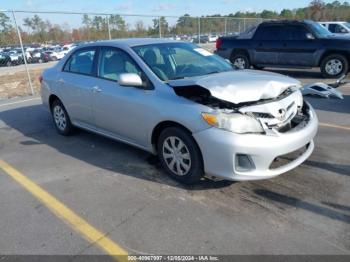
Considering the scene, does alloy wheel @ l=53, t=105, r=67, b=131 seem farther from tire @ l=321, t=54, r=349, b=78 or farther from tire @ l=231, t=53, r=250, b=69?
tire @ l=321, t=54, r=349, b=78

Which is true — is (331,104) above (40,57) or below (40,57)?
above

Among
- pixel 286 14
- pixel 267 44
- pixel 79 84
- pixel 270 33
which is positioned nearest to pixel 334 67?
pixel 267 44

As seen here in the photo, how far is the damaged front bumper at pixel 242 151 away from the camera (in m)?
3.49

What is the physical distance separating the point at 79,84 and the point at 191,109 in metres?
2.36

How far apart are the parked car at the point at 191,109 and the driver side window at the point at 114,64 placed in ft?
0.04

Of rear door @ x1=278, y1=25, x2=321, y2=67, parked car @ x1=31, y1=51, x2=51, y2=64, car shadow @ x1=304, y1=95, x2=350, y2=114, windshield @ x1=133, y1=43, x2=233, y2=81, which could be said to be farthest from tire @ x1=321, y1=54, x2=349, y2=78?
parked car @ x1=31, y1=51, x2=51, y2=64

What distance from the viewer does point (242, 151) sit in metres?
3.48

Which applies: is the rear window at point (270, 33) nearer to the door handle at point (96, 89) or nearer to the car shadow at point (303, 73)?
the car shadow at point (303, 73)

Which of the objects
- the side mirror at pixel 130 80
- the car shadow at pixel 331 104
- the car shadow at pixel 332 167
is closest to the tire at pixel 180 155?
the side mirror at pixel 130 80

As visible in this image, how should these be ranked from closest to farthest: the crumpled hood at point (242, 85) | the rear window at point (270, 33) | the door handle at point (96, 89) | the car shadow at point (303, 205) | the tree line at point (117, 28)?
the car shadow at point (303, 205) < the crumpled hood at point (242, 85) < the door handle at point (96, 89) < the rear window at point (270, 33) < the tree line at point (117, 28)

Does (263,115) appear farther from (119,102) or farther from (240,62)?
(240,62)

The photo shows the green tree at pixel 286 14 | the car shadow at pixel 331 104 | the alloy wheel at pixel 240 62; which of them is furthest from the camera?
the green tree at pixel 286 14

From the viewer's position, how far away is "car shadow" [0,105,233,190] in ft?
14.2

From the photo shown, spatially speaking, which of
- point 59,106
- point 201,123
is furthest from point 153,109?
point 59,106
